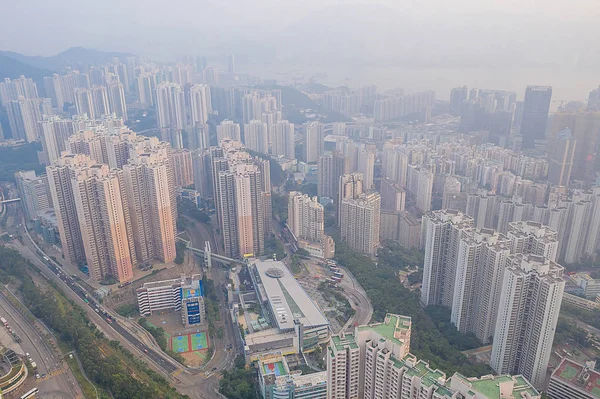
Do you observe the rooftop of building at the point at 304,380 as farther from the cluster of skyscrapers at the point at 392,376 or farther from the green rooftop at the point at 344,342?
the green rooftop at the point at 344,342

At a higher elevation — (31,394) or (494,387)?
(494,387)

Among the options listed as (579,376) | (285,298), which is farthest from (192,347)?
(579,376)

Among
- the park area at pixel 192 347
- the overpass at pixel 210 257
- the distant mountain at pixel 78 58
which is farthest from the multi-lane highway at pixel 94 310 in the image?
the distant mountain at pixel 78 58

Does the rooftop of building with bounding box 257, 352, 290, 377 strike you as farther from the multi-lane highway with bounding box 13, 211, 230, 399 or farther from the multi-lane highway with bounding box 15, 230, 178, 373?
the multi-lane highway with bounding box 15, 230, 178, 373

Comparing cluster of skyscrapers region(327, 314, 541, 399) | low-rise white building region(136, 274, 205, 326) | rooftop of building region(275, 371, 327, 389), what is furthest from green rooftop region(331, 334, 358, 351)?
low-rise white building region(136, 274, 205, 326)

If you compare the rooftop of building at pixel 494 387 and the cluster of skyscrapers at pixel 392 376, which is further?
the cluster of skyscrapers at pixel 392 376

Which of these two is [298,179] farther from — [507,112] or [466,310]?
[466,310]

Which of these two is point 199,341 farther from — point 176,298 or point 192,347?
point 176,298

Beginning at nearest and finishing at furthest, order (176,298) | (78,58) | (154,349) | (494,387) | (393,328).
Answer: (494,387)
(393,328)
(154,349)
(176,298)
(78,58)
